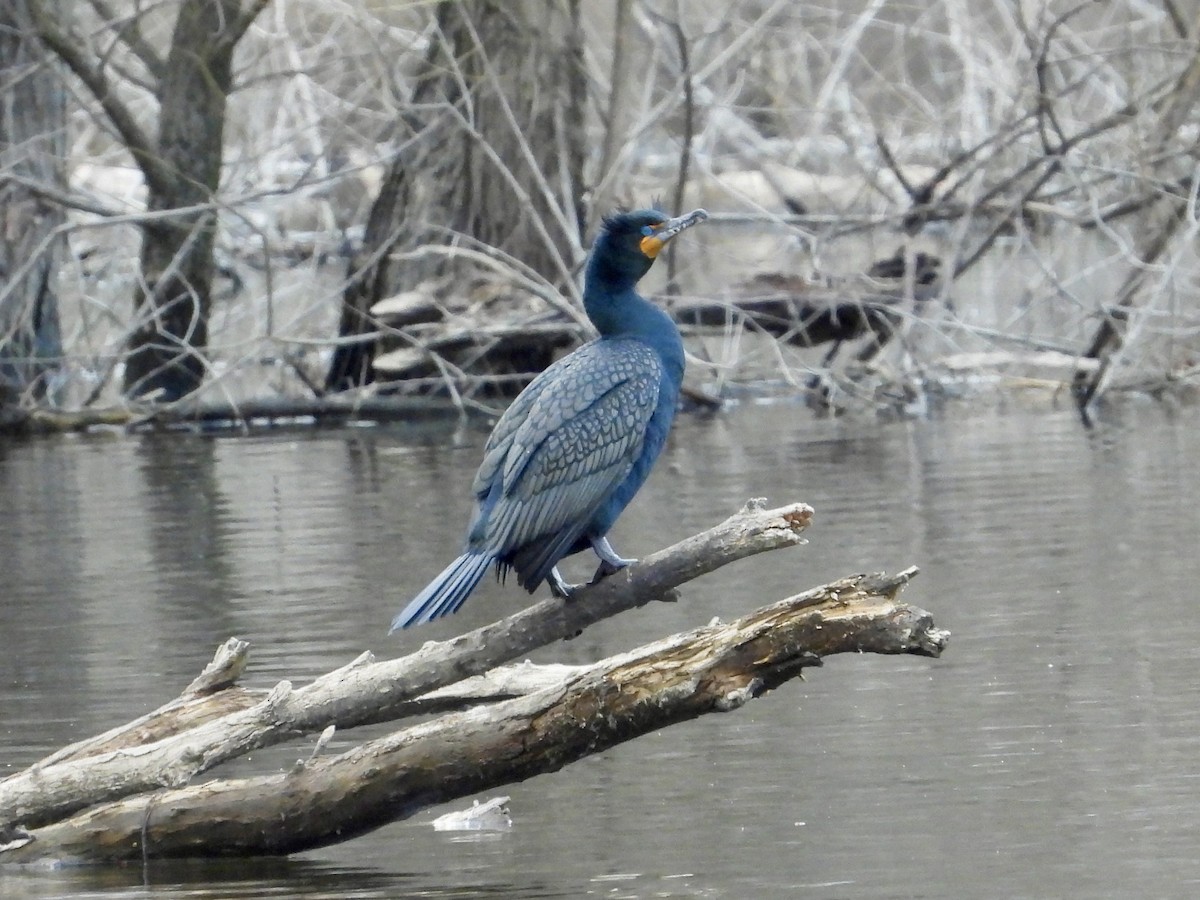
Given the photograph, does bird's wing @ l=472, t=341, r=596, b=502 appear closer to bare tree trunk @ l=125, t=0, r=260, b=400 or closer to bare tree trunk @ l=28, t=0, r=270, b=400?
bare tree trunk @ l=28, t=0, r=270, b=400

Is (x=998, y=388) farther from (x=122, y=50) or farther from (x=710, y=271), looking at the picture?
(x=122, y=50)

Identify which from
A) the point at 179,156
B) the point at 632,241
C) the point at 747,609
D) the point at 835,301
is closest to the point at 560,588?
the point at 632,241

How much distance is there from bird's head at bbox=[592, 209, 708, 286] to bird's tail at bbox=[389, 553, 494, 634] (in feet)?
3.00

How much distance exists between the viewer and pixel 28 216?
1377 cm

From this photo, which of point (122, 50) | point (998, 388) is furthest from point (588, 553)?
point (122, 50)

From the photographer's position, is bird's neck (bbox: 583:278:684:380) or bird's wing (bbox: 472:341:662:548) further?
bird's neck (bbox: 583:278:684:380)

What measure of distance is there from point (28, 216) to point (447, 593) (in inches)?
404

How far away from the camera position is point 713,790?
4.84m

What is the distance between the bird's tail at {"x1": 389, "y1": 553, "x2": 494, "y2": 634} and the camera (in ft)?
13.8

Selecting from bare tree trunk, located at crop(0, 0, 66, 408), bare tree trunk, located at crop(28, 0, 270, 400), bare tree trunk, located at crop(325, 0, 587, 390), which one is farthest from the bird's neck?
bare tree trunk, located at crop(0, 0, 66, 408)

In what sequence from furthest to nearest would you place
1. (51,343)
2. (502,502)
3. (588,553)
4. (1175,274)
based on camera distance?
1. (51,343)
2. (1175,274)
3. (588,553)
4. (502,502)

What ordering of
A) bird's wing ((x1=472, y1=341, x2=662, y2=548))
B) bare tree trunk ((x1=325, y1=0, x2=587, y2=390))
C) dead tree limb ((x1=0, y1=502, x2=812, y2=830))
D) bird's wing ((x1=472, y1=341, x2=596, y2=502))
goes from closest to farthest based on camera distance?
dead tree limb ((x1=0, y1=502, x2=812, y2=830)) → bird's wing ((x1=472, y1=341, x2=662, y2=548)) → bird's wing ((x1=472, y1=341, x2=596, y2=502)) → bare tree trunk ((x1=325, y1=0, x2=587, y2=390))

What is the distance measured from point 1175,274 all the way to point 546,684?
8402mm

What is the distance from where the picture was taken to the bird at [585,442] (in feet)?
14.5
